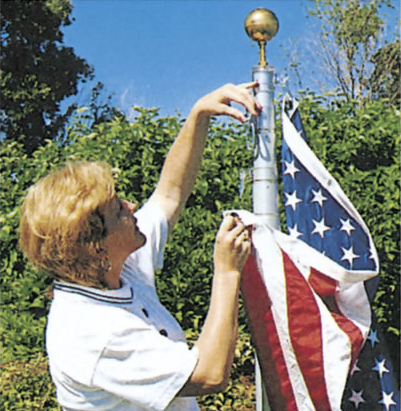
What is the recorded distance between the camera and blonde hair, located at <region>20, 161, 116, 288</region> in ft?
6.03

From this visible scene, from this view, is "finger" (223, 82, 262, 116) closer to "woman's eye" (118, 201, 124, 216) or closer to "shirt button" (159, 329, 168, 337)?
"woman's eye" (118, 201, 124, 216)

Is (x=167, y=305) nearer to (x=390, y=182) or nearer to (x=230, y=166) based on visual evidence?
(x=230, y=166)

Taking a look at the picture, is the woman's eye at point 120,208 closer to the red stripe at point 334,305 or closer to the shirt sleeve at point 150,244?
the shirt sleeve at point 150,244

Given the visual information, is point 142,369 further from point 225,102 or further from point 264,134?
point 264,134

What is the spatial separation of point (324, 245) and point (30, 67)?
16831 millimetres

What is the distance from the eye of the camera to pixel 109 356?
5.62 feet

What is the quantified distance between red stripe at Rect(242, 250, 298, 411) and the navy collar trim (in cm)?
83

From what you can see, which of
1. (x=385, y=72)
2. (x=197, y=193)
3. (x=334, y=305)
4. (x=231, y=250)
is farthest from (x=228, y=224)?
(x=385, y=72)

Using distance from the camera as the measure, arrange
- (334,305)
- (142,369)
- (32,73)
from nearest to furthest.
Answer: (142,369) → (334,305) → (32,73)

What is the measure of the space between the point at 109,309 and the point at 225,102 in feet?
2.91

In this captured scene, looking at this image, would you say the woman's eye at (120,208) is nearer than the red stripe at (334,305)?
Yes

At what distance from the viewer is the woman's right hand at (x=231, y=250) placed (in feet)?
6.21

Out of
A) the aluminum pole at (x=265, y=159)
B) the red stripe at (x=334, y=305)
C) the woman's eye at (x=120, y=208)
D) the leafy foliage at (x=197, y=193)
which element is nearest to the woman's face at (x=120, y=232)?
the woman's eye at (x=120, y=208)

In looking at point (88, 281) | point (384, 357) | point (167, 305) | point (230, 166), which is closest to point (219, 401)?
point (167, 305)
